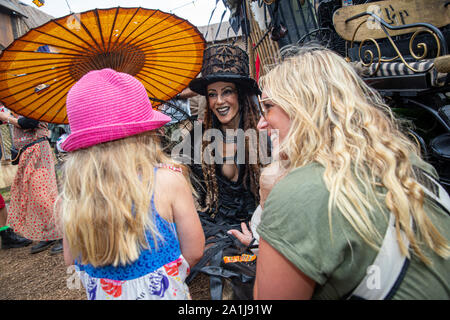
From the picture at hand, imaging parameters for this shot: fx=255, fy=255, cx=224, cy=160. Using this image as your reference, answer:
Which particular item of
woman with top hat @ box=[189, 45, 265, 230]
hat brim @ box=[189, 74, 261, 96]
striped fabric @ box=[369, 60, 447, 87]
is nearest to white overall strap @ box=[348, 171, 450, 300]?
striped fabric @ box=[369, 60, 447, 87]

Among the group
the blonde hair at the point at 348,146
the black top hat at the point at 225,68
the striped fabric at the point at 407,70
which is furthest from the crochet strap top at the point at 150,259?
the striped fabric at the point at 407,70

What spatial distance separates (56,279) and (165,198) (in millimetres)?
2413

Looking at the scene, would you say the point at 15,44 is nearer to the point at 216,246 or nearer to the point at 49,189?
the point at 216,246

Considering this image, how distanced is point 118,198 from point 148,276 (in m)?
0.38

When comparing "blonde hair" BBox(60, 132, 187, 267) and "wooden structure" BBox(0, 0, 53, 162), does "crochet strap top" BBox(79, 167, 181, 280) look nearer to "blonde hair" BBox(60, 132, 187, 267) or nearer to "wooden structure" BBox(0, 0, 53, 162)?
"blonde hair" BBox(60, 132, 187, 267)

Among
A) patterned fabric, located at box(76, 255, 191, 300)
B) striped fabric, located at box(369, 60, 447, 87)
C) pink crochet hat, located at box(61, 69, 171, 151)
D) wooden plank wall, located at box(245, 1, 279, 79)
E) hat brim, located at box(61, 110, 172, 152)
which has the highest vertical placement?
wooden plank wall, located at box(245, 1, 279, 79)

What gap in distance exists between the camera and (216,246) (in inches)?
77.2

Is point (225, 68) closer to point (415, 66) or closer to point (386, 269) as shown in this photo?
point (415, 66)

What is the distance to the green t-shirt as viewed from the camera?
760 mm

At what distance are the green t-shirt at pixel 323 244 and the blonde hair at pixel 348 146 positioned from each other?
0.03 metres


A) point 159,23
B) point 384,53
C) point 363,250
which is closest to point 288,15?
point 384,53

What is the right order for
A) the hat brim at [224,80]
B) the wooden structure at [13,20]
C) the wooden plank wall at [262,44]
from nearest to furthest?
the hat brim at [224,80] < the wooden plank wall at [262,44] < the wooden structure at [13,20]

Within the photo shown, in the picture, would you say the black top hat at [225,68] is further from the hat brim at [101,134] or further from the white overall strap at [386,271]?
the white overall strap at [386,271]

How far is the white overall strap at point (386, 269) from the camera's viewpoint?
786 mm
